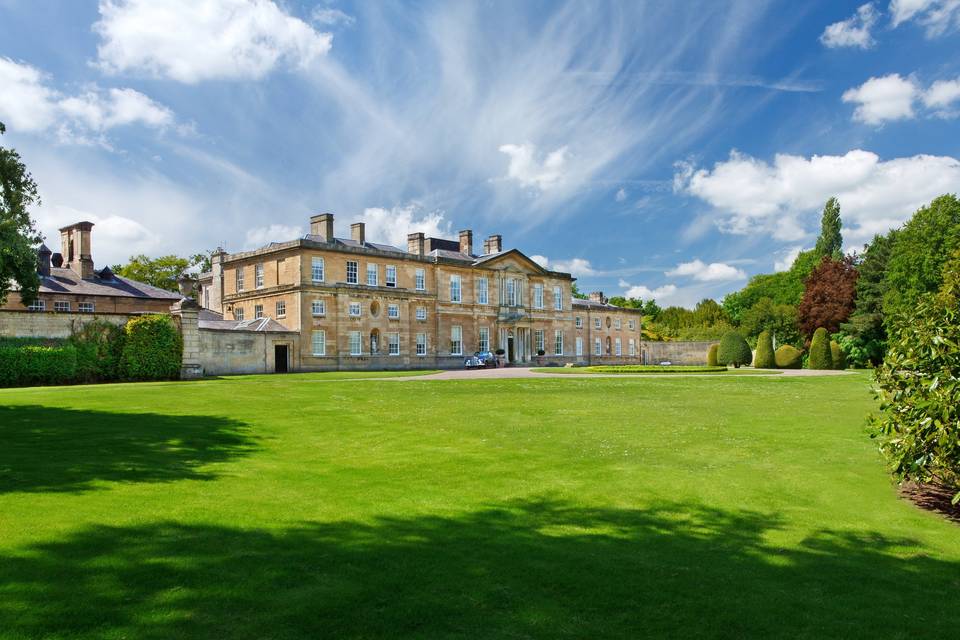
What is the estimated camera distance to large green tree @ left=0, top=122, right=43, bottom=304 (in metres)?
13.4

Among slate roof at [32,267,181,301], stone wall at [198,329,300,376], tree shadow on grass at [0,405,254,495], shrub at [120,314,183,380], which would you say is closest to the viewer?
tree shadow on grass at [0,405,254,495]

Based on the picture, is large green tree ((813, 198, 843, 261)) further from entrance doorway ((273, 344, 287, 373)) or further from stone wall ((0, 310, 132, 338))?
stone wall ((0, 310, 132, 338))

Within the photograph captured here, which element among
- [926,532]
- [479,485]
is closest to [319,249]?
[479,485]

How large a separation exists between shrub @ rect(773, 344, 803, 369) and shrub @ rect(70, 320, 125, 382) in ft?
157

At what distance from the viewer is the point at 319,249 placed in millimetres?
47562

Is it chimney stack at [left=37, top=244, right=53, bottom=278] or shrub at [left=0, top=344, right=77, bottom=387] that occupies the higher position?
chimney stack at [left=37, top=244, right=53, bottom=278]

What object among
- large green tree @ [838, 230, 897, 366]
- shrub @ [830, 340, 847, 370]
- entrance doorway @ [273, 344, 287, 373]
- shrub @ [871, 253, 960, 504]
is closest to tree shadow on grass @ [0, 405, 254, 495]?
shrub @ [871, 253, 960, 504]

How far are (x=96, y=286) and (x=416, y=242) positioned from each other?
24440mm

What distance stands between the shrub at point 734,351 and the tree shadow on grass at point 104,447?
168 ft

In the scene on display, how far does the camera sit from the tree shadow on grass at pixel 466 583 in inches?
170

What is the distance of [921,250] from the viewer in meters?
46.7

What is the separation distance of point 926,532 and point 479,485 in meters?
5.06

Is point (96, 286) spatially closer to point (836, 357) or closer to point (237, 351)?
point (237, 351)

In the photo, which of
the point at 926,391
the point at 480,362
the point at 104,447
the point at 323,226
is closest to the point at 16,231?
the point at 104,447
